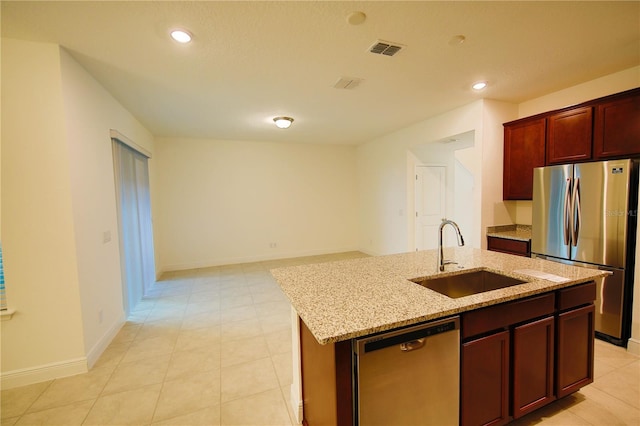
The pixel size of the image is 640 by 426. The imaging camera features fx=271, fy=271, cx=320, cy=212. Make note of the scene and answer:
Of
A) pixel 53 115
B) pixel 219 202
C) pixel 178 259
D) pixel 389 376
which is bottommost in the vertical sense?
pixel 178 259

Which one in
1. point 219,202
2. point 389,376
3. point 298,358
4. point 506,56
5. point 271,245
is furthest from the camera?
point 271,245

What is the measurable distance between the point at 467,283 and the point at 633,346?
1.92m

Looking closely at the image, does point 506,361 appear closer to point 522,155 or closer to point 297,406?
point 297,406

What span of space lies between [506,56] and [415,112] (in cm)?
169

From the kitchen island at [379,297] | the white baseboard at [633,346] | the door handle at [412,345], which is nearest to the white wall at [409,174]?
the white baseboard at [633,346]

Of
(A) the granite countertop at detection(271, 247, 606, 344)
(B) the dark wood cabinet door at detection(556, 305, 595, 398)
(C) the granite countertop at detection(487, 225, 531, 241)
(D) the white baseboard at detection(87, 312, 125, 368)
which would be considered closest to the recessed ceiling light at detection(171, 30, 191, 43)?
(A) the granite countertop at detection(271, 247, 606, 344)

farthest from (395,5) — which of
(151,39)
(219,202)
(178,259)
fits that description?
(178,259)

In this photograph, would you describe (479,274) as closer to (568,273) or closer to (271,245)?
(568,273)

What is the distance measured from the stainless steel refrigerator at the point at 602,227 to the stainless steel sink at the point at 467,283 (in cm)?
154

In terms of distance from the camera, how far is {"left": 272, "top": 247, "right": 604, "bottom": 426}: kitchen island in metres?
1.17

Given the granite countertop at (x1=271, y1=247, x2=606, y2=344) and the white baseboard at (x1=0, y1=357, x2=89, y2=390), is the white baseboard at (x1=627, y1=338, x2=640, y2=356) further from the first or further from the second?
Answer: the white baseboard at (x1=0, y1=357, x2=89, y2=390)

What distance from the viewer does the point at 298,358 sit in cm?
171

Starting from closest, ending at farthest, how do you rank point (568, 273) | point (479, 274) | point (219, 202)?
point (568, 273), point (479, 274), point (219, 202)

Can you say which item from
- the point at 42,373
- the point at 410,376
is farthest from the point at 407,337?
the point at 42,373
